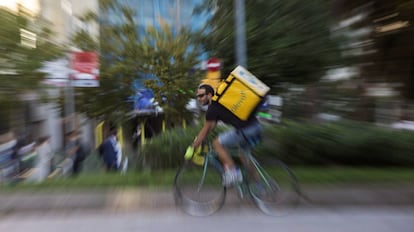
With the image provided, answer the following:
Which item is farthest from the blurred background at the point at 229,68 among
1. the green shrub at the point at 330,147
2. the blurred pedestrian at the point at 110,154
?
the blurred pedestrian at the point at 110,154

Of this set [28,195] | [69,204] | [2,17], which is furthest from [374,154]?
[2,17]

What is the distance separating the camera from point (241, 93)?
3959 mm

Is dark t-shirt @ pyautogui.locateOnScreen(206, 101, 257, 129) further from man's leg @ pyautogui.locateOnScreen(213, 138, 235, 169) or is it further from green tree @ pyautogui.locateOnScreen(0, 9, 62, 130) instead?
green tree @ pyautogui.locateOnScreen(0, 9, 62, 130)

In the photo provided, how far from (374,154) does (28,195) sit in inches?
202

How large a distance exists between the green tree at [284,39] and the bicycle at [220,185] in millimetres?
4346

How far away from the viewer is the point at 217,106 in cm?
403

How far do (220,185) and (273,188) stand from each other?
0.63m

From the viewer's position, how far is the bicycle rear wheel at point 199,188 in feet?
13.6

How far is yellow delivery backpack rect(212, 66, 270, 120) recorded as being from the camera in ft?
12.9

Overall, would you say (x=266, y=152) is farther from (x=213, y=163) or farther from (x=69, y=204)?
(x=69, y=204)

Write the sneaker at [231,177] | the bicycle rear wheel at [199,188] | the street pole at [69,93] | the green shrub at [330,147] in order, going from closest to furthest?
the sneaker at [231,177]
the bicycle rear wheel at [199,188]
the green shrub at [330,147]
the street pole at [69,93]

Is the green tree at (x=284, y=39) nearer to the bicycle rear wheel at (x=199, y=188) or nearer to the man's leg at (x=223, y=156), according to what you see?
the man's leg at (x=223, y=156)

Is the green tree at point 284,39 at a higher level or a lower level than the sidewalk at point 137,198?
higher

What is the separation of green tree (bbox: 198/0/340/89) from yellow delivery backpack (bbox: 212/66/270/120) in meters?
4.22
